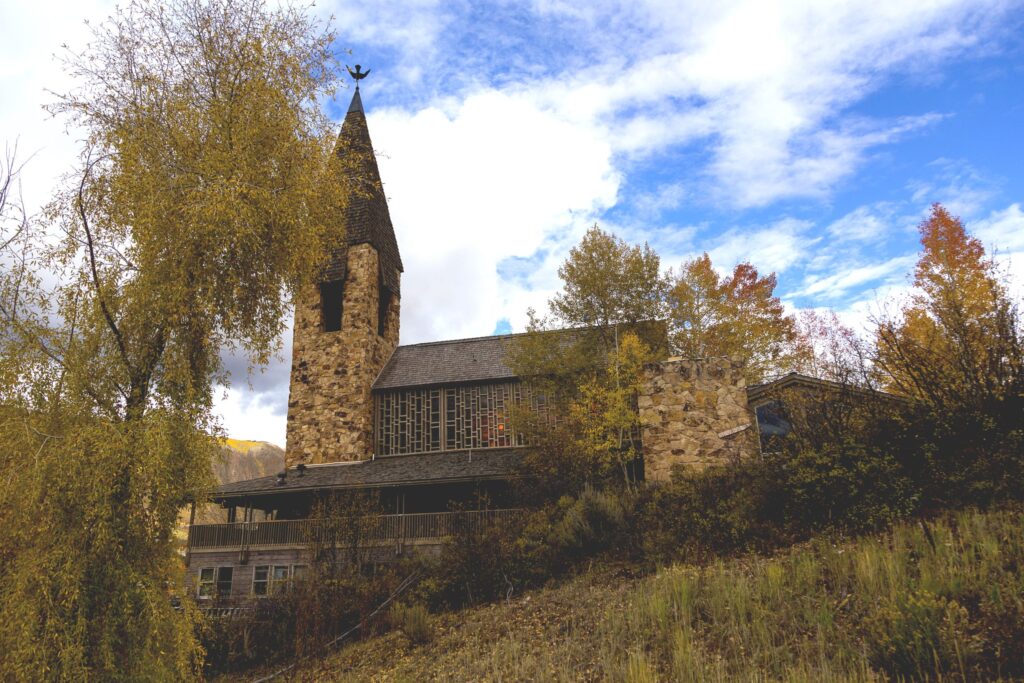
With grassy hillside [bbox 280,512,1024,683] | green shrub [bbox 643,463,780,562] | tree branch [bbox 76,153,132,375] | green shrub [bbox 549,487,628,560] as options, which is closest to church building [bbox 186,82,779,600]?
green shrub [bbox 643,463,780,562]

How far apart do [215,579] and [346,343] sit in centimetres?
1013

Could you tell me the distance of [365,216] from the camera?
2717 centimetres

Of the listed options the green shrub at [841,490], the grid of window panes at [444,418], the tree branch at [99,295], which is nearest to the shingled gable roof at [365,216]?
the grid of window panes at [444,418]

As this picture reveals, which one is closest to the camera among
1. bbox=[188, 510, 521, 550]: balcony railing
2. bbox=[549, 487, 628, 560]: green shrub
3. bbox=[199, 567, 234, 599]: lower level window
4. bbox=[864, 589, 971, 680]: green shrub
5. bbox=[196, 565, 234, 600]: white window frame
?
bbox=[864, 589, 971, 680]: green shrub

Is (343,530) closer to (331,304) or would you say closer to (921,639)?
(331,304)

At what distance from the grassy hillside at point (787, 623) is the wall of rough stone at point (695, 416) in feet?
17.5

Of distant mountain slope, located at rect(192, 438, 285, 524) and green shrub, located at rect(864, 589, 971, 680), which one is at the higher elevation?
distant mountain slope, located at rect(192, 438, 285, 524)

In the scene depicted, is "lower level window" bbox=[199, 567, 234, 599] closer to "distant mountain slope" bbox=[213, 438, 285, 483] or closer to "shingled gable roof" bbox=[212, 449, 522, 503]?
"shingled gable roof" bbox=[212, 449, 522, 503]

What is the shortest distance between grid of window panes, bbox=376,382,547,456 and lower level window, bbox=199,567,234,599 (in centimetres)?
706

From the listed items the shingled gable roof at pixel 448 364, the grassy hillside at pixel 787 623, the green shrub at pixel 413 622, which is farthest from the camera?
the shingled gable roof at pixel 448 364

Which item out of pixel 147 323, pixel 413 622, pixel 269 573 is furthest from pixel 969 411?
pixel 269 573

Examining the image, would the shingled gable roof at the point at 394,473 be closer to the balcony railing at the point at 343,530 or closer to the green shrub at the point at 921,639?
the balcony railing at the point at 343,530

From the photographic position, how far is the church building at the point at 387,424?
15.7m

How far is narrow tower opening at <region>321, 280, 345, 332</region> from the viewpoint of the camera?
26.8 meters
